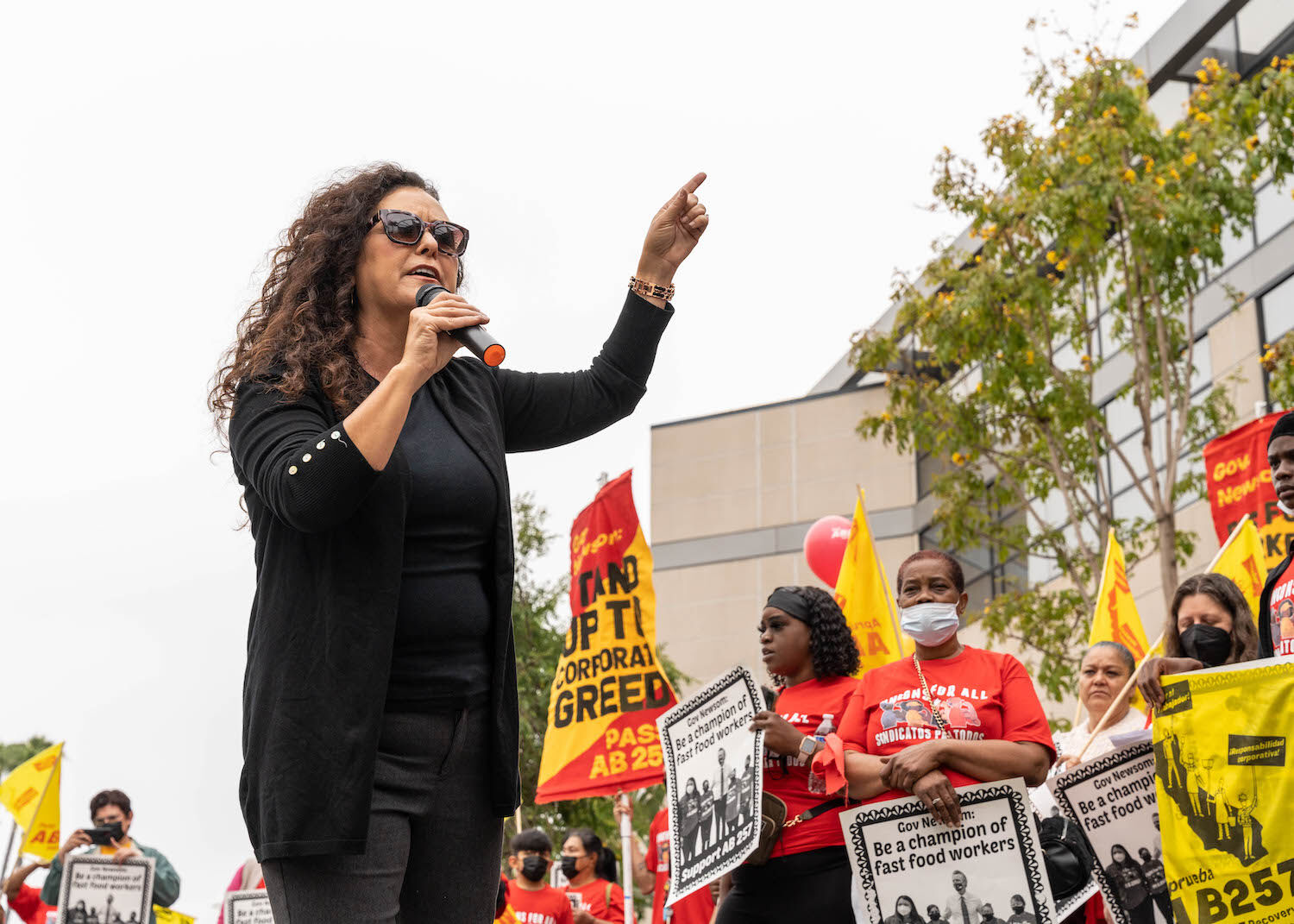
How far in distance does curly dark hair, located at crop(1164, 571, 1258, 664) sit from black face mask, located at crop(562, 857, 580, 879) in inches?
224

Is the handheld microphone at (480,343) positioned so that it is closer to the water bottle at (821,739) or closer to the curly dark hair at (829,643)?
the water bottle at (821,739)

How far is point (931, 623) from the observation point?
521 cm

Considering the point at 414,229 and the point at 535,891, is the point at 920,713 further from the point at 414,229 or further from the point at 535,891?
the point at 535,891

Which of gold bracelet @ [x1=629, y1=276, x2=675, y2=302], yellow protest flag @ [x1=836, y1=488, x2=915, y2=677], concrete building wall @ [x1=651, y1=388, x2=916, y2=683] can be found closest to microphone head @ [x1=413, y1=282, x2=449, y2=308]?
gold bracelet @ [x1=629, y1=276, x2=675, y2=302]

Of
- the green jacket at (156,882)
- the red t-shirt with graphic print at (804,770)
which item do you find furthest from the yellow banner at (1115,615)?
the green jacket at (156,882)

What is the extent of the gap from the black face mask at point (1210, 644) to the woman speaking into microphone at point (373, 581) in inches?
148

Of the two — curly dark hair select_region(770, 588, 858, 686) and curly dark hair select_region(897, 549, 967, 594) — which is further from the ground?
curly dark hair select_region(897, 549, 967, 594)

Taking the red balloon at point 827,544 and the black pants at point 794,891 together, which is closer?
the black pants at point 794,891

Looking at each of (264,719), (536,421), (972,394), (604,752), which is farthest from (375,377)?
(972,394)

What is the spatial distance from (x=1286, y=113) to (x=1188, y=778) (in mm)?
9907

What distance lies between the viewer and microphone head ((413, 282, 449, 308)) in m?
2.46

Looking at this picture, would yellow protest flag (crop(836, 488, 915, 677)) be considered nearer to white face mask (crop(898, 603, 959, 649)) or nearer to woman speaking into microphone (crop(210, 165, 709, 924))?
white face mask (crop(898, 603, 959, 649))

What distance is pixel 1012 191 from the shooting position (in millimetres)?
14734

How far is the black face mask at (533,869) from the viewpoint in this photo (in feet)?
30.3
